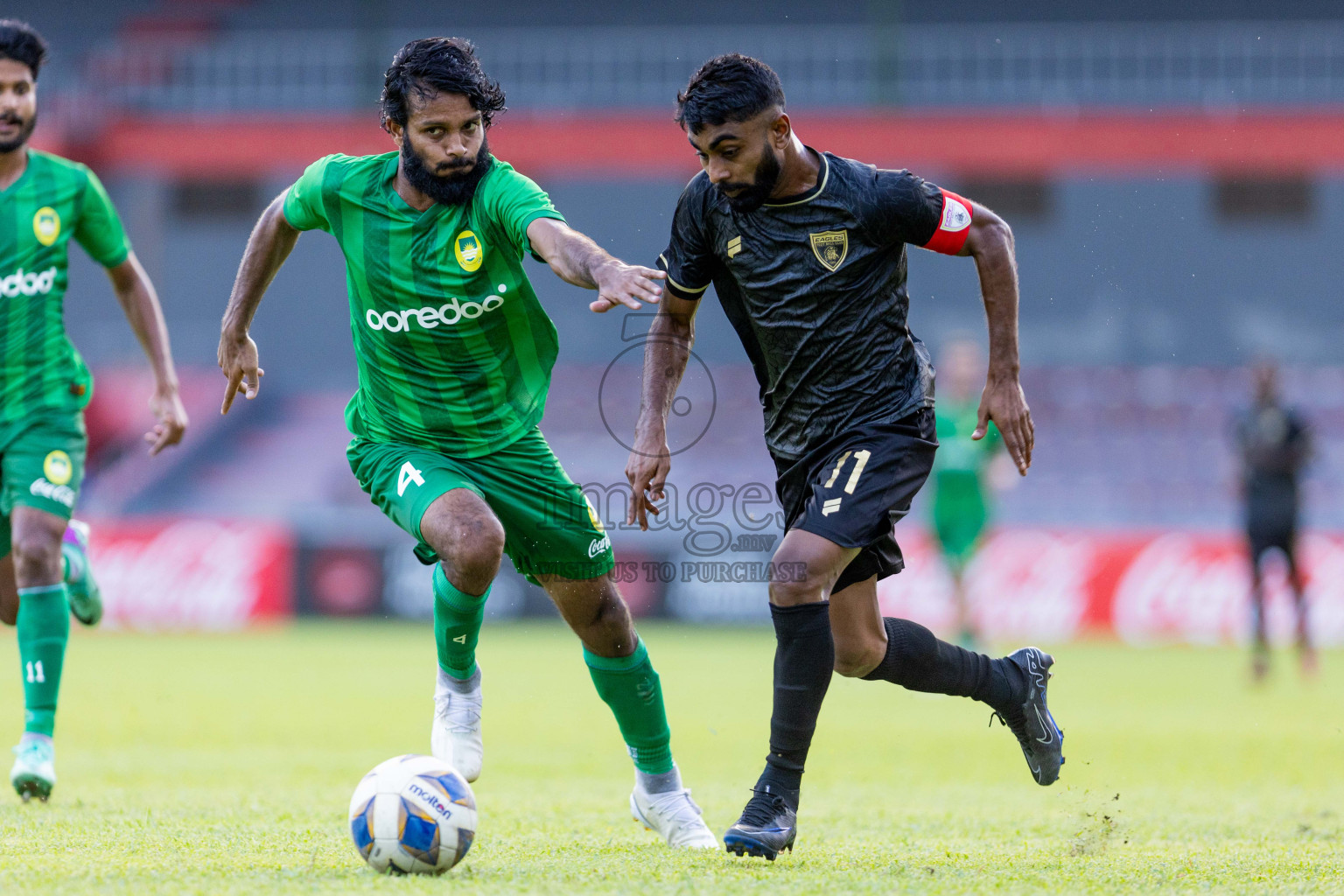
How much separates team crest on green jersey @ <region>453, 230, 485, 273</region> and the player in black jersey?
0.56m

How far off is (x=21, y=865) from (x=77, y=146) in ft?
72.5

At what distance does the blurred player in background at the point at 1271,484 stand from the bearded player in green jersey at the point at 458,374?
27.2ft

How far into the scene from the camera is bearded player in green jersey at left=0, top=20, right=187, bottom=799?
5.70 metres

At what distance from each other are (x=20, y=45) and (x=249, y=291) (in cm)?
151

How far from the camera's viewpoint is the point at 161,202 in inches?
1028

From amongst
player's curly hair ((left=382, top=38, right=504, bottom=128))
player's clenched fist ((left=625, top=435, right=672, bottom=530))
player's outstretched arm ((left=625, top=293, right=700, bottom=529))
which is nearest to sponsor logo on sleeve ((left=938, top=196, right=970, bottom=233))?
player's outstretched arm ((left=625, top=293, right=700, bottom=529))

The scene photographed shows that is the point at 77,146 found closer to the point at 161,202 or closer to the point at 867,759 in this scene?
the point at 161,202

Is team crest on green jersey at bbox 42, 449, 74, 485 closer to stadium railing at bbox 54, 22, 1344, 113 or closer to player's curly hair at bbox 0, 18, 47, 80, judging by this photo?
player's curly hair at bbox 0, 18, 47, 80

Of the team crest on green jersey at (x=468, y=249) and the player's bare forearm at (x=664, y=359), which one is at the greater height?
the team crest on green jersey at (x=468, y=249)

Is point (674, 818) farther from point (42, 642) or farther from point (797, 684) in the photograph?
point (42, 642)

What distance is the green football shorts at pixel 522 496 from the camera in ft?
15.7

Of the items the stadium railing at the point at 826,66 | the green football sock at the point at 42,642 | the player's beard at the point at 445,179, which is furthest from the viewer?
the stadium railing at the point at 826,66

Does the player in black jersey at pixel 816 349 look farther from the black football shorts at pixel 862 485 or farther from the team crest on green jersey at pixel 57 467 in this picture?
the team crest on green jersey at pixel 57 467

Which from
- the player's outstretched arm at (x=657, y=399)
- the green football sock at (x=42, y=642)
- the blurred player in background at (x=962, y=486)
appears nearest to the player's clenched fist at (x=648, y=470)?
→ the player's outstretched arm at (x=657, y=399)
